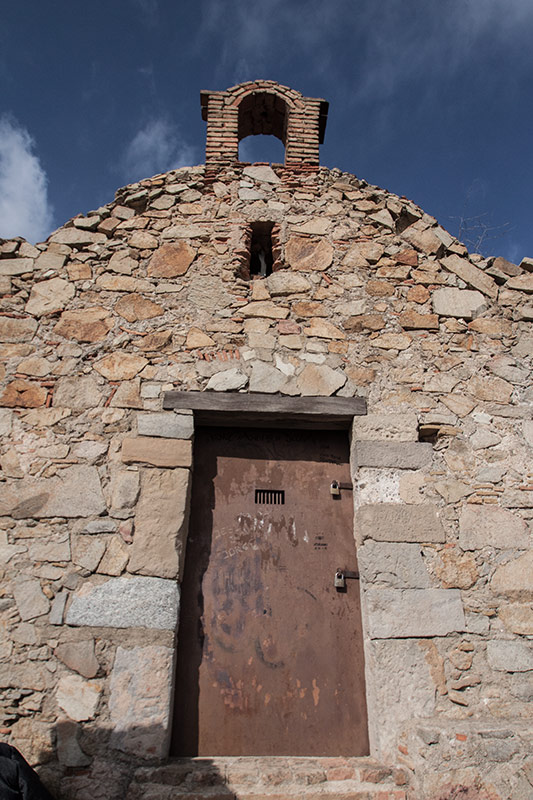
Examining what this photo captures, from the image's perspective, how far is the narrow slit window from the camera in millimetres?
4344

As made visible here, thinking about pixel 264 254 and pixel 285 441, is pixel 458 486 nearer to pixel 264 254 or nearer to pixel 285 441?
pixel 285 441

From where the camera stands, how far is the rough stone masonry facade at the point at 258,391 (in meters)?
2.82

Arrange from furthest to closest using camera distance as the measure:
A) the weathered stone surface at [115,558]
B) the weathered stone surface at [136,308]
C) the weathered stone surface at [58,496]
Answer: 1. the weathered stone surface at [136,308]
2. the weathered stone surface at [58,496]
3. the weathered stone surface at [115,558]

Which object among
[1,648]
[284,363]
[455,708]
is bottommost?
[455,708]

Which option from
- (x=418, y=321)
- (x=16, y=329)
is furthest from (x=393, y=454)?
(x=16, y=329)

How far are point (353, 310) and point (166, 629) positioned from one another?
250cm

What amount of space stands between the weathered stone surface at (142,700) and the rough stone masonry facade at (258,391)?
0.01 m

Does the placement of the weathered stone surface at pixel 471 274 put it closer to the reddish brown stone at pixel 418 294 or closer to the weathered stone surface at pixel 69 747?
the reddish brown stone at pixel 418 294

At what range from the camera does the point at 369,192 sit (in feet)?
14.5

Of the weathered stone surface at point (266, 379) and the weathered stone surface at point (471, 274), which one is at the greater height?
the weathered stone surface at point (471, 274)

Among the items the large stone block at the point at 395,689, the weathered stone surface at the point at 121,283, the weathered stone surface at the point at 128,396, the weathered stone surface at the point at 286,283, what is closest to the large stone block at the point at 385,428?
the weathered stone surface at the point at 286,283

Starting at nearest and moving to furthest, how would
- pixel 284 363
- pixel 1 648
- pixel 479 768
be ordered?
pixel 479 768
pixel 1 648
pixel 284 363

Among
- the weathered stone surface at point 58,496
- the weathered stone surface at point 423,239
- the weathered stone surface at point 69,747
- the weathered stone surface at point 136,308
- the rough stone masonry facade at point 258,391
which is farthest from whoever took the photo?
the weathered stone surface at point 423,239

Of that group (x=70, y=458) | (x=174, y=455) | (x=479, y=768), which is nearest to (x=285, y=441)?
(x=174, y=455)
